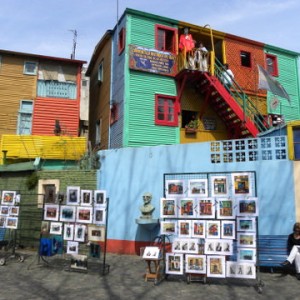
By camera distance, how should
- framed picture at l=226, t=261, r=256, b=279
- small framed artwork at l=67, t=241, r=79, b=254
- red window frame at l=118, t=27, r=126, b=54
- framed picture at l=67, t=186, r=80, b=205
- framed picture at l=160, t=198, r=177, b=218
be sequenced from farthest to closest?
red window frame at l=118, t=27, r=126, b=54, framed picture at l=67, t=186, r=80, b=205, small framed artwork at l=67, t=241, r=79, b=254, framed picture at l=160, t=198, r=177, b=218, framed picture at l=226, t=261, r=256, b=279

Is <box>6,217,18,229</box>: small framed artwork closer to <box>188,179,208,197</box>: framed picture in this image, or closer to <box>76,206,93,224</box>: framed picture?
<box>76,206,93,224</box>: framed picture

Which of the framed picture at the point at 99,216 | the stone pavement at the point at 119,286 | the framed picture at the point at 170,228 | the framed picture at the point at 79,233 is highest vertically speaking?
the framed picture at the point at 99,216

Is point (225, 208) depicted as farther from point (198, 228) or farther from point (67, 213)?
point (67, 213)

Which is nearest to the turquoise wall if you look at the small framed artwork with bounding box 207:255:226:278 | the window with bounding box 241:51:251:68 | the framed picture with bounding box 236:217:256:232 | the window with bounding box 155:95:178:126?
the framed picture with bounding box 236:217:256:232

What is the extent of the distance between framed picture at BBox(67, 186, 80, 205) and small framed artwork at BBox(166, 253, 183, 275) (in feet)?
9.69

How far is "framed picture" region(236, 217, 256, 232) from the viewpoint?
8070 mm

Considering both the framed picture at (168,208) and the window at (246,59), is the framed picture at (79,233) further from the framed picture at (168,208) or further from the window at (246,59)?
the window at (246,59)

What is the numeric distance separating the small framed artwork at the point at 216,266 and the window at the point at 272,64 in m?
A: 14.2

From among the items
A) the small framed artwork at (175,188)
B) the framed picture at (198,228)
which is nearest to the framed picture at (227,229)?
the framed picture at (198,228)

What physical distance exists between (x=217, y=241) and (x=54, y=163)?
36.1ft

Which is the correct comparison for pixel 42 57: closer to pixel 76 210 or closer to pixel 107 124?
pixel 107 124

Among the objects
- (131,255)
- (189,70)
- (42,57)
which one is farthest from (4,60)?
(131,255)

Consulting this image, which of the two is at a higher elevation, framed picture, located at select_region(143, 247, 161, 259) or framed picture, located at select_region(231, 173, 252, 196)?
framed picture, located at select_region(231, 173, 252, 196)

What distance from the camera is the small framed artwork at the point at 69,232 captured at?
961cm
